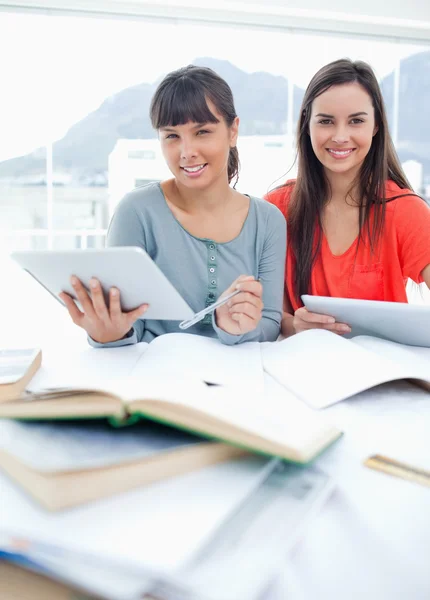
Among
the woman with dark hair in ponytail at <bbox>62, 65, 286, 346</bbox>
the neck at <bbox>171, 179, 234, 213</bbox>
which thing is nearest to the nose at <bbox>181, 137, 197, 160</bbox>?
the woman with dark hair in ponytail at <bbox>62, 65, 286, 346</bbox>

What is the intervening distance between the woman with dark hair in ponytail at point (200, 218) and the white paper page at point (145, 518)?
2.35 feet

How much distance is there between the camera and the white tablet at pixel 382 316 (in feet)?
3.25

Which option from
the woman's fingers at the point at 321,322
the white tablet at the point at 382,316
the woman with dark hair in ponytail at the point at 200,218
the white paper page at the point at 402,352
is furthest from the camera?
the woman with dark hair in ponytail at the point at 200,218

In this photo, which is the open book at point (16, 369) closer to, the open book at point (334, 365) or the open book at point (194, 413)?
the open book at point (194, 413)

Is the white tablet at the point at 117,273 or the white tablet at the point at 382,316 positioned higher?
the white tablet at the point at 117,273

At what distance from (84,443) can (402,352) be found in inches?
25.1

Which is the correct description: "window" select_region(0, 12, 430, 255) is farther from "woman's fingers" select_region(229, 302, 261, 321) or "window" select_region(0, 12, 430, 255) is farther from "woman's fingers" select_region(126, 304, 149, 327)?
"woman's fingers" select_region(126, 304, 149, 327)

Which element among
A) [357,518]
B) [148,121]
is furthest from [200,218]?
[148,121]

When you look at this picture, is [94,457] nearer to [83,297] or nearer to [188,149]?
[83,297]

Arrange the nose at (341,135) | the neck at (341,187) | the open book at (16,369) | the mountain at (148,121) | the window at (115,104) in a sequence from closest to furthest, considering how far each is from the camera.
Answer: the open book at (16,369), the nose at (341,135), the neck at (341,187), the window at (115,104), the mountain at (148,121)

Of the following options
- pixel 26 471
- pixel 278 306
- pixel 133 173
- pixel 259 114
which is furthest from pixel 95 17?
pixel 26 471

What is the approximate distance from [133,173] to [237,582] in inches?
198

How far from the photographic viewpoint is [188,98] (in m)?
1.22

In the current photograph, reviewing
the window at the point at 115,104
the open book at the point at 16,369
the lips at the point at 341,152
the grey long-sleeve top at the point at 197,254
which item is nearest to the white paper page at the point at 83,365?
the open book at the point at 16,369
